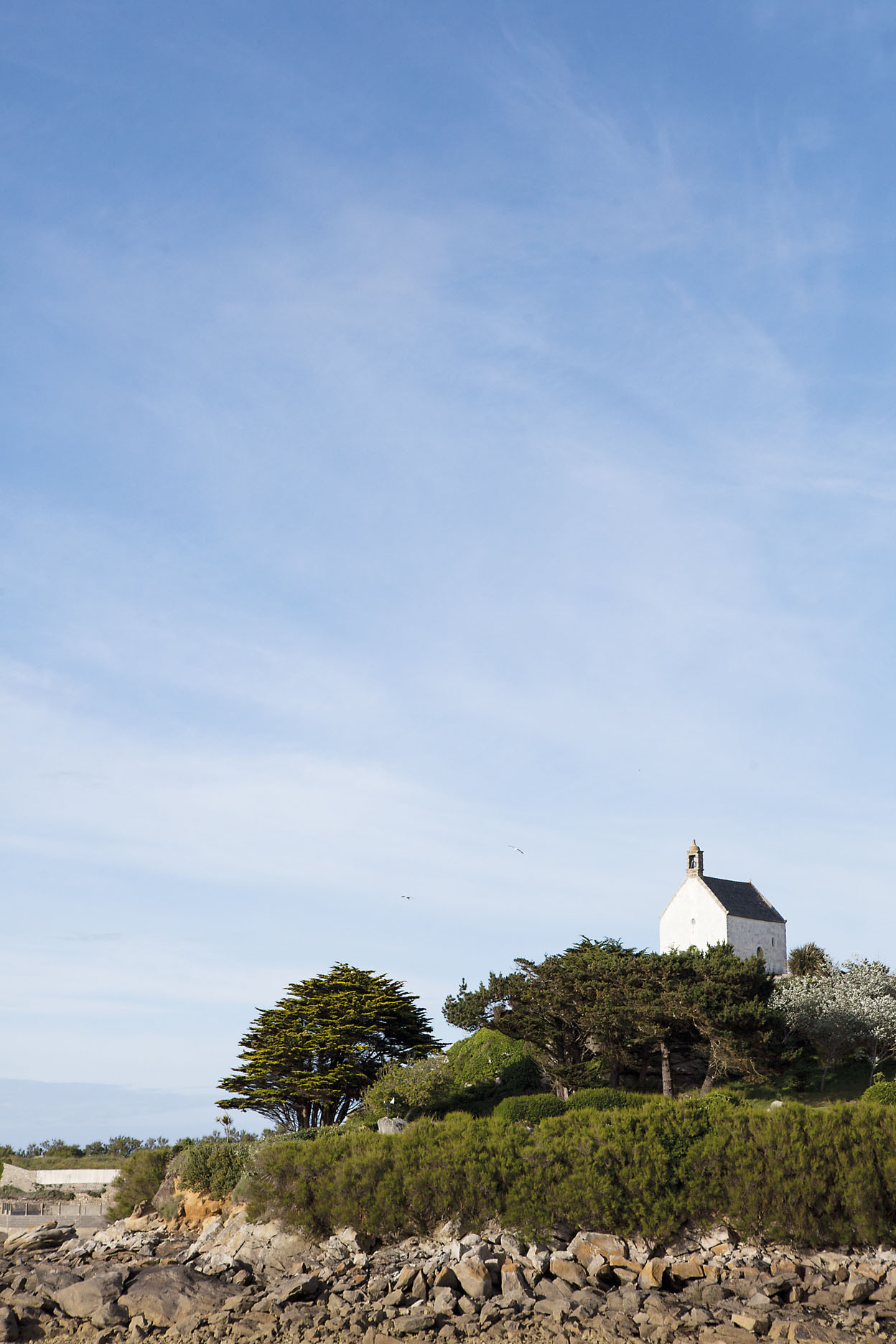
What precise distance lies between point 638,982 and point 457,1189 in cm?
1734

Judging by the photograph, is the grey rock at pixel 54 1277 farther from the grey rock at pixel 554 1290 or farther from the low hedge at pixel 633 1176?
the grey rock at pixel 554 1290

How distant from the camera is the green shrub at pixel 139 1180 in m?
31.5

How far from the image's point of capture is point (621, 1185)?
2061cm

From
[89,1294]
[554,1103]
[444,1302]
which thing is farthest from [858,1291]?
[554,1103]

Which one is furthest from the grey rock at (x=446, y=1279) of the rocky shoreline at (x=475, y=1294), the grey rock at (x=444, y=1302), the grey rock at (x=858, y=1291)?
the grey rock at (x=858, y=1291)

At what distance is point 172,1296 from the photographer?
62.3 ft

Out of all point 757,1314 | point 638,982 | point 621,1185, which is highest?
point 638,982

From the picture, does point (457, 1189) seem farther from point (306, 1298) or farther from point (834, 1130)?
point (834, 1130)

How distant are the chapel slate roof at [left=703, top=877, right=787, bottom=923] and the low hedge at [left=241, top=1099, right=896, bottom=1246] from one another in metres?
33.3

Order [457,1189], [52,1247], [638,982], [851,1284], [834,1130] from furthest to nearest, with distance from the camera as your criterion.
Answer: [638,982], [52,1247], [457,1189], [834,1130], [851,1284]

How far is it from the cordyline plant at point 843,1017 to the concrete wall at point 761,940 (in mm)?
10300

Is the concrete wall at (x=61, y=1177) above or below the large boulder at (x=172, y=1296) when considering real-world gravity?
below

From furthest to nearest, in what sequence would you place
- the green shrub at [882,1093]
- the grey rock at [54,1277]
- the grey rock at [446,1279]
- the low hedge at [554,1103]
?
the green shrub at [882,1093]
the low hedge at [554,1103]
the grey rock at [54,1277]
the grey rock at [446,1279]

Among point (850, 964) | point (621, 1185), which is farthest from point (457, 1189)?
point (850, 964)
